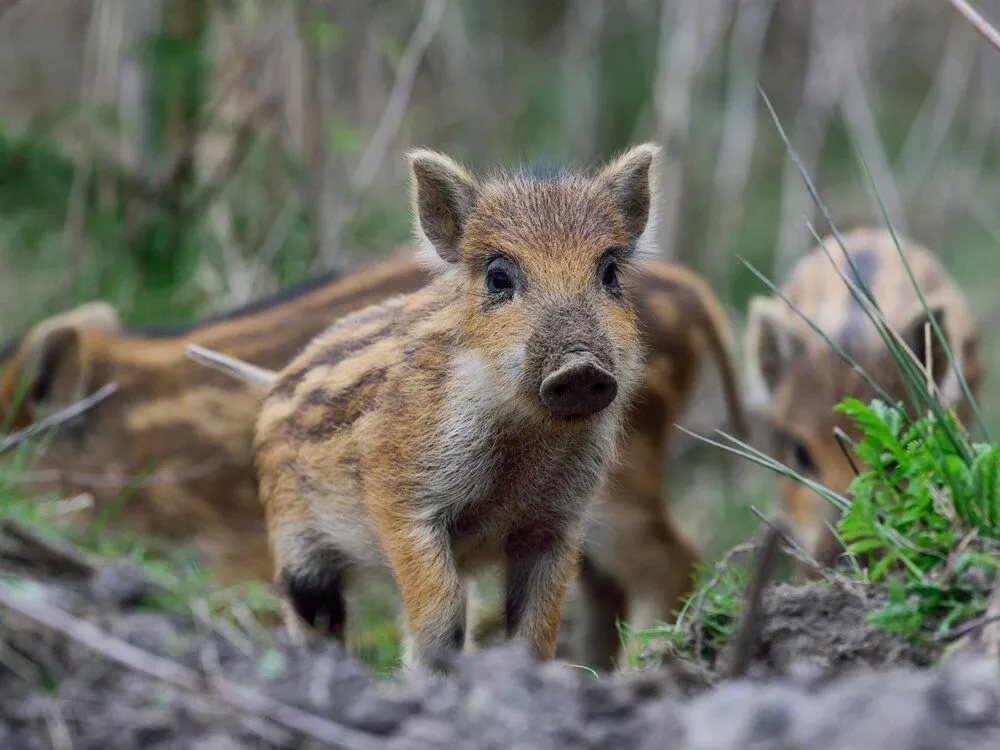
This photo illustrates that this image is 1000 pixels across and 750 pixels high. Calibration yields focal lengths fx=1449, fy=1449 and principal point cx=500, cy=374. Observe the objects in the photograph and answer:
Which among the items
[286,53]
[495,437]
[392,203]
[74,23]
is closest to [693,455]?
[392,203]

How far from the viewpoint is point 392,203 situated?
7781 mm

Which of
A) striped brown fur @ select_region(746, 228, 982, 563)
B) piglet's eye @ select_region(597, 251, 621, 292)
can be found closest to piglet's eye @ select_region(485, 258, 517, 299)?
piglet's eye @ select_region(597, 251, 621, 292)

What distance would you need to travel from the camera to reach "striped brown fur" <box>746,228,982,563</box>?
5168mm

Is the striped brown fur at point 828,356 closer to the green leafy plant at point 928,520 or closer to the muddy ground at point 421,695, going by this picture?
the green leafy plant at point 928,520

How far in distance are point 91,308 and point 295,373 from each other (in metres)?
2.62

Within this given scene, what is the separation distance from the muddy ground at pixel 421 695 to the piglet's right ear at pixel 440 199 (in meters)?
1.23

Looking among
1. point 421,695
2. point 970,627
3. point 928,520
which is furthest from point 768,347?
point 421,695

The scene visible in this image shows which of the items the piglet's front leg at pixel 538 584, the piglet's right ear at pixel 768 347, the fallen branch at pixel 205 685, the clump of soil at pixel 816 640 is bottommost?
the piglet's right ear at pixel 768 347

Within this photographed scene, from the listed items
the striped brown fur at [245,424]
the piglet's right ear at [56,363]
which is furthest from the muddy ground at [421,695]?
the piglet's right ear at [56,363]

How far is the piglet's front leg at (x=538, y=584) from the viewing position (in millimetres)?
3199

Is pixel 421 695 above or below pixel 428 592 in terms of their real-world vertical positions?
above

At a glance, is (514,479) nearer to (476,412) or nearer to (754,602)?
(476,412)

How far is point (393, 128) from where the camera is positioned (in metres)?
6.09

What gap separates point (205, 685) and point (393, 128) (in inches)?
168
